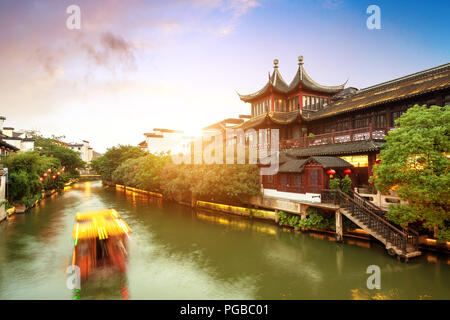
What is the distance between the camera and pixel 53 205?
31.1 m

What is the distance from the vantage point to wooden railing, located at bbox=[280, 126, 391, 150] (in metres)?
17.2

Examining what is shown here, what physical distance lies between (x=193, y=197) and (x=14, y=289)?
20363 mm

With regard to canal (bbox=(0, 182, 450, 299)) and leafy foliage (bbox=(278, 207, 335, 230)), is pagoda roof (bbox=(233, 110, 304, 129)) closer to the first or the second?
leafy foliage (bbox=(278, 207, 335, 230))

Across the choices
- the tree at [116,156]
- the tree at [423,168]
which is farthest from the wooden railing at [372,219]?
the tree at [116,156]

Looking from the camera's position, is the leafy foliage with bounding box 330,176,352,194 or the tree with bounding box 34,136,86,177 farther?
the tree with bounding box 34,136,86,177

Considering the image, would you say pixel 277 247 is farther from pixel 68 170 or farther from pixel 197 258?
pixel 68 170

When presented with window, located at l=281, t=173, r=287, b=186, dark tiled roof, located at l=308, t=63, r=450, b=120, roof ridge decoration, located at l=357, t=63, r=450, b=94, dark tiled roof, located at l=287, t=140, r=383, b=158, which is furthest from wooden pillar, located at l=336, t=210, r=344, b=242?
roof ridge decoration, located at l=357, t=63, r=450, b=94

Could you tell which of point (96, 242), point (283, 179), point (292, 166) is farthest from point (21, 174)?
point (292, 166)

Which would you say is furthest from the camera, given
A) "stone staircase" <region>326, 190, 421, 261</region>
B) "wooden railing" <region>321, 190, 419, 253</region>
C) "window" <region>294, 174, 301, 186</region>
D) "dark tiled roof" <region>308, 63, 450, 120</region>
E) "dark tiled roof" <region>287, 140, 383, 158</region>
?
"window" <region>294, 174, 301, 186</region>

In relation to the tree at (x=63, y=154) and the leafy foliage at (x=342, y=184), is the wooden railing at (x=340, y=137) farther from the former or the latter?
the tree at (x=63, y=154)

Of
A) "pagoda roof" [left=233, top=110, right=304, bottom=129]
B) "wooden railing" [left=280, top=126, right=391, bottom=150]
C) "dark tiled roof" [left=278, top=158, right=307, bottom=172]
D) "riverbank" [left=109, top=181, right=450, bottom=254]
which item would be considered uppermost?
"pagoda roof" [left=233, top=110, right=304, bottom=129]

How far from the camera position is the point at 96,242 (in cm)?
1284

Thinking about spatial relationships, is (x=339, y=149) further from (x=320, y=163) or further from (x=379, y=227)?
(x=379, y=227)

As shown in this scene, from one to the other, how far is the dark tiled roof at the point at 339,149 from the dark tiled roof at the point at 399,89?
10.8ft
